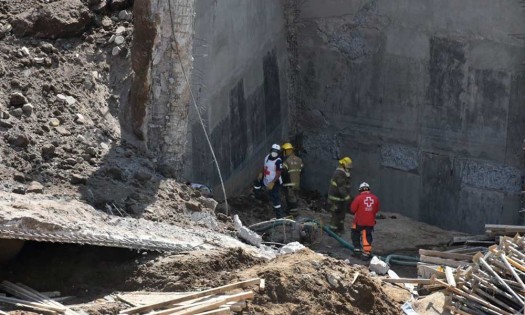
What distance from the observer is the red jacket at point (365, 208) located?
18.0 m

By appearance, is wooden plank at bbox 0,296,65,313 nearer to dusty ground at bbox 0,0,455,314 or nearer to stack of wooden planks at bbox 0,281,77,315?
stack of wooden planks at bbox 0,281,77,315

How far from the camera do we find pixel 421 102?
20.7 metres

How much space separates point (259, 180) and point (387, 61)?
313 cm

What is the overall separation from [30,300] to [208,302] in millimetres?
1721

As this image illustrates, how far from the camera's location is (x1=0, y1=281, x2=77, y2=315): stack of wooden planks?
1193cm

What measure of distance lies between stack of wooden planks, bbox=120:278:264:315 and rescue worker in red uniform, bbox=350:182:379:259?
555cm

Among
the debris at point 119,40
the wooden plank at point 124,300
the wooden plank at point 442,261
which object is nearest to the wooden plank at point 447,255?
the wooden plank at point 442,261

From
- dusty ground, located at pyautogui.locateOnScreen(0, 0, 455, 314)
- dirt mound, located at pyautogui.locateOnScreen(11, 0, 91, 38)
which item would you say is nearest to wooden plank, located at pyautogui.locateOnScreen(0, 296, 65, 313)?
dusty ground, located at pyautogui.locateOnScreen(0, 0, 455, 314)

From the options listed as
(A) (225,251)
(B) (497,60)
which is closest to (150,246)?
(A) (225,251)

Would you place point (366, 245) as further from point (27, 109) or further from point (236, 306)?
point (236, 306)

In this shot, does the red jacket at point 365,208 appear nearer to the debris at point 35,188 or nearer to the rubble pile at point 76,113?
the rubble pile at point 76,113

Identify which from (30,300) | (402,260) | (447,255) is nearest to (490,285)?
(447,255)

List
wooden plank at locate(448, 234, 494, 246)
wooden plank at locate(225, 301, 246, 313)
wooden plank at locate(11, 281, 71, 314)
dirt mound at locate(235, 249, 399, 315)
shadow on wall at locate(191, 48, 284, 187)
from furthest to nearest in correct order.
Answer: shadow on wall at locate(191, 48, 284, 187)
wooden plank at locate(448, 234, 494, 246)
dirt mound at locate(235, 249, 399, 315)
wooden plank at locate(225, 301, 246, 313)
wooden plank at locate(11, 281, 71, 314)

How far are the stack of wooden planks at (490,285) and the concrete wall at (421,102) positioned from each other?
5.82m
